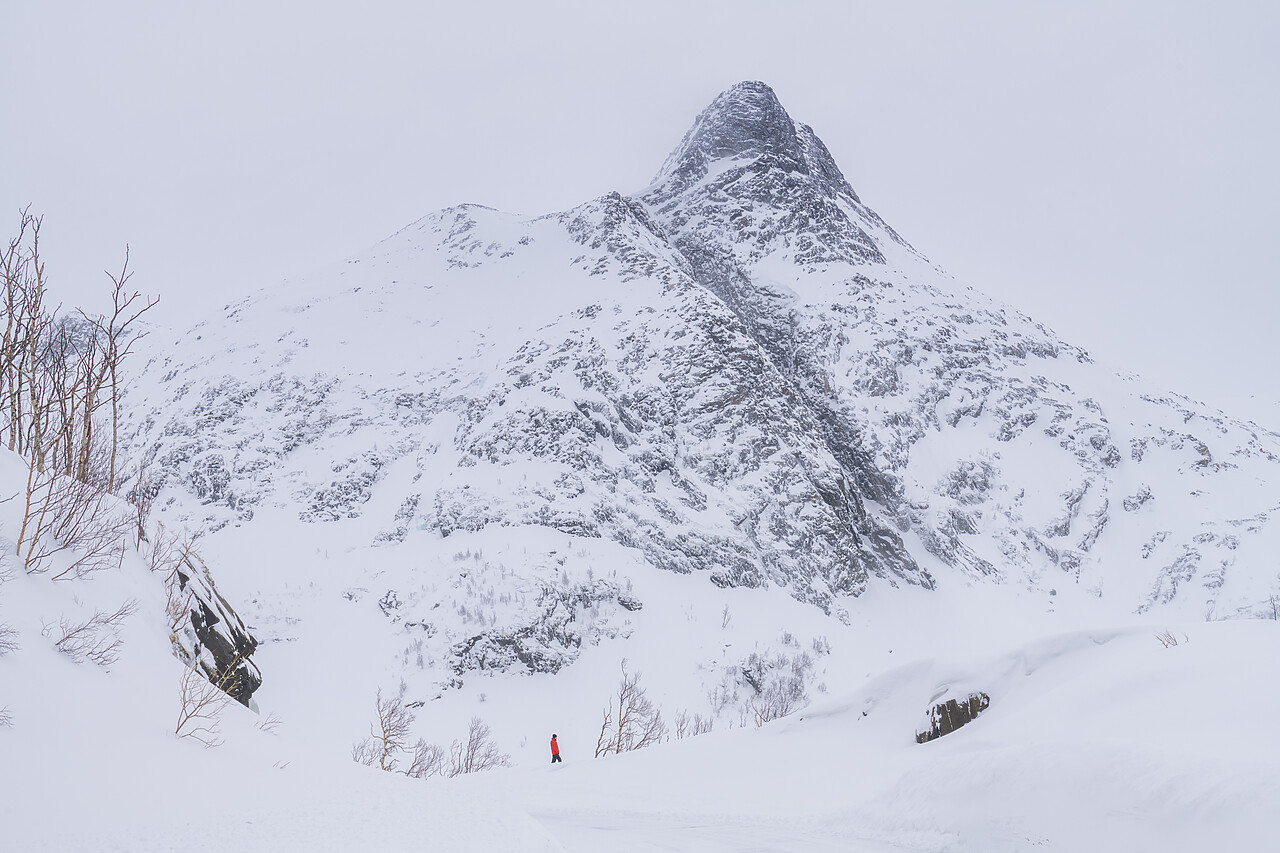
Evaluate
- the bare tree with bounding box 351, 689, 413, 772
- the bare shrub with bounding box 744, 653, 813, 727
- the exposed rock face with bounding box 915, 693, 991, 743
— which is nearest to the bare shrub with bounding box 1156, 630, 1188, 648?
the exposed rock face with bounding box 915, 693, 991, 743

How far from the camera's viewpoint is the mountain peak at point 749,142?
8688 cm

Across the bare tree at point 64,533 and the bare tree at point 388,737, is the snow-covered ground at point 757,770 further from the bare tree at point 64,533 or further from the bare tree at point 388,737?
the bare tree at point 388,737

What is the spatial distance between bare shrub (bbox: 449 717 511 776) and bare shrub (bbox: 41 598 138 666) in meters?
18.8

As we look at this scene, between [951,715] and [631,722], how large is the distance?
775 inches

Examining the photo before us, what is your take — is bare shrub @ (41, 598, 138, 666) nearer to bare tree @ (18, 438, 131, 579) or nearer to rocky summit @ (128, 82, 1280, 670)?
bare tree @ (18, 438, 131, 579)

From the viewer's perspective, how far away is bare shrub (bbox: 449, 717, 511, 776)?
23812mm

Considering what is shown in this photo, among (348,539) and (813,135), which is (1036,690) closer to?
(348,539)

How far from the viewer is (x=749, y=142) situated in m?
87.5

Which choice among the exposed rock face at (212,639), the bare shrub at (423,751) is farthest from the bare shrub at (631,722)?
the exposed rock face at (212,639)

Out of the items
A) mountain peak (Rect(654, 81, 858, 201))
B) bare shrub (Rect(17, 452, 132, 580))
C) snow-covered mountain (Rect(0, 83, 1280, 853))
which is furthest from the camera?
mountain peak (Rect(654, 81, 858, 201))

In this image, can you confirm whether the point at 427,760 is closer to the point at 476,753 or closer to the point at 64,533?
the point at 476,753

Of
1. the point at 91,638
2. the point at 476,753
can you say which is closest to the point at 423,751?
the point at 476,753

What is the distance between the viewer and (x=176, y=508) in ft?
138

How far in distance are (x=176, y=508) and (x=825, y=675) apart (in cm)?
4178
